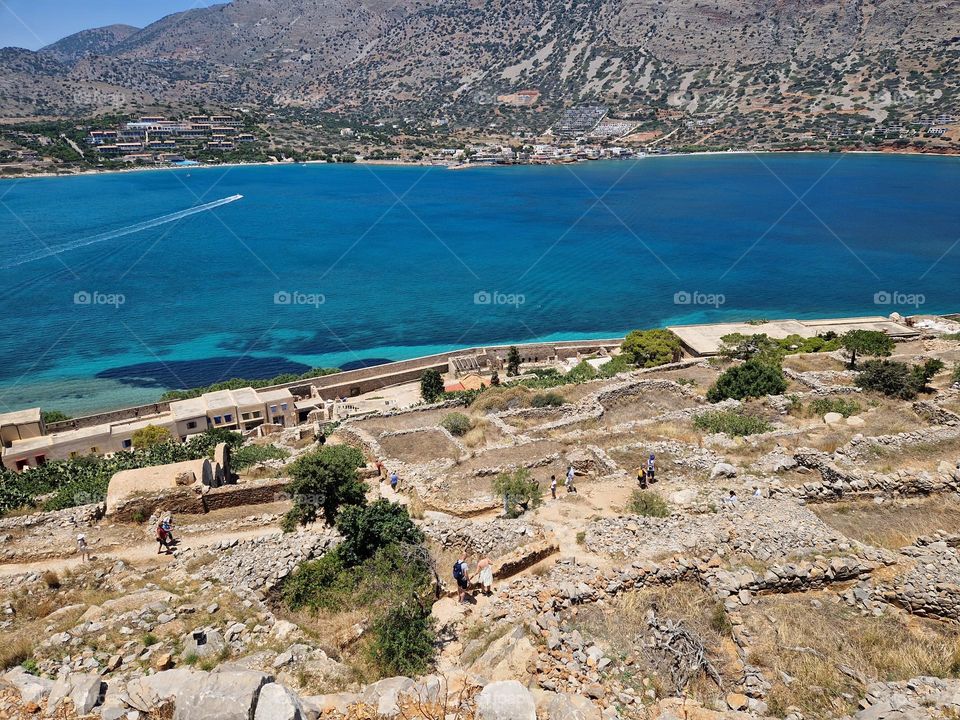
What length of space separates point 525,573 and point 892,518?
7.28 meters

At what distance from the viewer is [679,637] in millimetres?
8141

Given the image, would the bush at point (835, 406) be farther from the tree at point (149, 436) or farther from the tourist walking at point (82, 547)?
the tree at point (149, 436)

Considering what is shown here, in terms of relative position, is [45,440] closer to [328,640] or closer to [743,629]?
[328,640]

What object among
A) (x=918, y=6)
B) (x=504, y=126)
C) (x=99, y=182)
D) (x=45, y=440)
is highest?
(x=918, y=6)

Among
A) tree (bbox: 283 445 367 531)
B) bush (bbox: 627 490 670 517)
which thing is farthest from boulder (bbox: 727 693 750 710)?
tree (bbox: 283 445 367 531)

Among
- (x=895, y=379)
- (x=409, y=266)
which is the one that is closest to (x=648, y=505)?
(x=895, y=379)

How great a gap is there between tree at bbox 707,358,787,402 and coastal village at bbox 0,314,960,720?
1022mm

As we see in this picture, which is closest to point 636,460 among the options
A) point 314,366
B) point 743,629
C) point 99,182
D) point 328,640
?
point 743,629

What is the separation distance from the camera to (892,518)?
39.0 ft

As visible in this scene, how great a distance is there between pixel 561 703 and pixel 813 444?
12.4m

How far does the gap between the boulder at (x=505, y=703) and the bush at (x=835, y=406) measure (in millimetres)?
15902

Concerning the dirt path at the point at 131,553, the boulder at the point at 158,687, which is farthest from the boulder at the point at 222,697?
the dirt path at the point at 131,553

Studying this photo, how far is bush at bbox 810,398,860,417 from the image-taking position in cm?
1844

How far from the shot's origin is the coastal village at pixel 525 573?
703 cm
